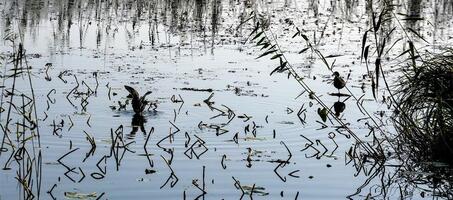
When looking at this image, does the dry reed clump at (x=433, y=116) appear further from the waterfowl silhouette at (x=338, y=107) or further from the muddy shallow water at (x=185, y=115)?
the waterfowl silhouette at (x=338, y=107)

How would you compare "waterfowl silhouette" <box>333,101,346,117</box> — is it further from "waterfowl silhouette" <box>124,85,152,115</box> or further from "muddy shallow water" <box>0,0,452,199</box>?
"waterfowl silhouette" <box>124,85,152,115</box>

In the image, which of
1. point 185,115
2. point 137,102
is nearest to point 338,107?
point 185,115

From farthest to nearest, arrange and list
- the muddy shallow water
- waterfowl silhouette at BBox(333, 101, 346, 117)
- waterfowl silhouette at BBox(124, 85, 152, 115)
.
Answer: waterfowl silhouette at BBox(333, 101, 346, 117) → waterfowl silhouette at BBox(124, 85, 152, 115) → the muddy shallow water

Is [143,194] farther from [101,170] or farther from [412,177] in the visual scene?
[412,177]

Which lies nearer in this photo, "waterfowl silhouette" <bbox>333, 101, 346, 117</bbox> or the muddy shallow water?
the muddy shallow water

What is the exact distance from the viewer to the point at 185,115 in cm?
632

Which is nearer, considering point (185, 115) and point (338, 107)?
point (185, 115)

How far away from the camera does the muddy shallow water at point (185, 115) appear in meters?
4.43

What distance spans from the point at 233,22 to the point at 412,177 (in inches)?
318

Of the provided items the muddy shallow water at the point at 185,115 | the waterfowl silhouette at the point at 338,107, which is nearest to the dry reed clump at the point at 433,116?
the muddy shallow water at the point at 185,115

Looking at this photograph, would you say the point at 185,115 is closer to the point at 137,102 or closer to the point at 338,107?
the point at 137,102

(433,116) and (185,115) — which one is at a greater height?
(433,116)

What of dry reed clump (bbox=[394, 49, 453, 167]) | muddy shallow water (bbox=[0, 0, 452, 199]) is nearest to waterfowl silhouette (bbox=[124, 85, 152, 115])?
muddy shallow water (bbox=[0, 0, 452, 199])

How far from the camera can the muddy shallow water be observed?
443cm
